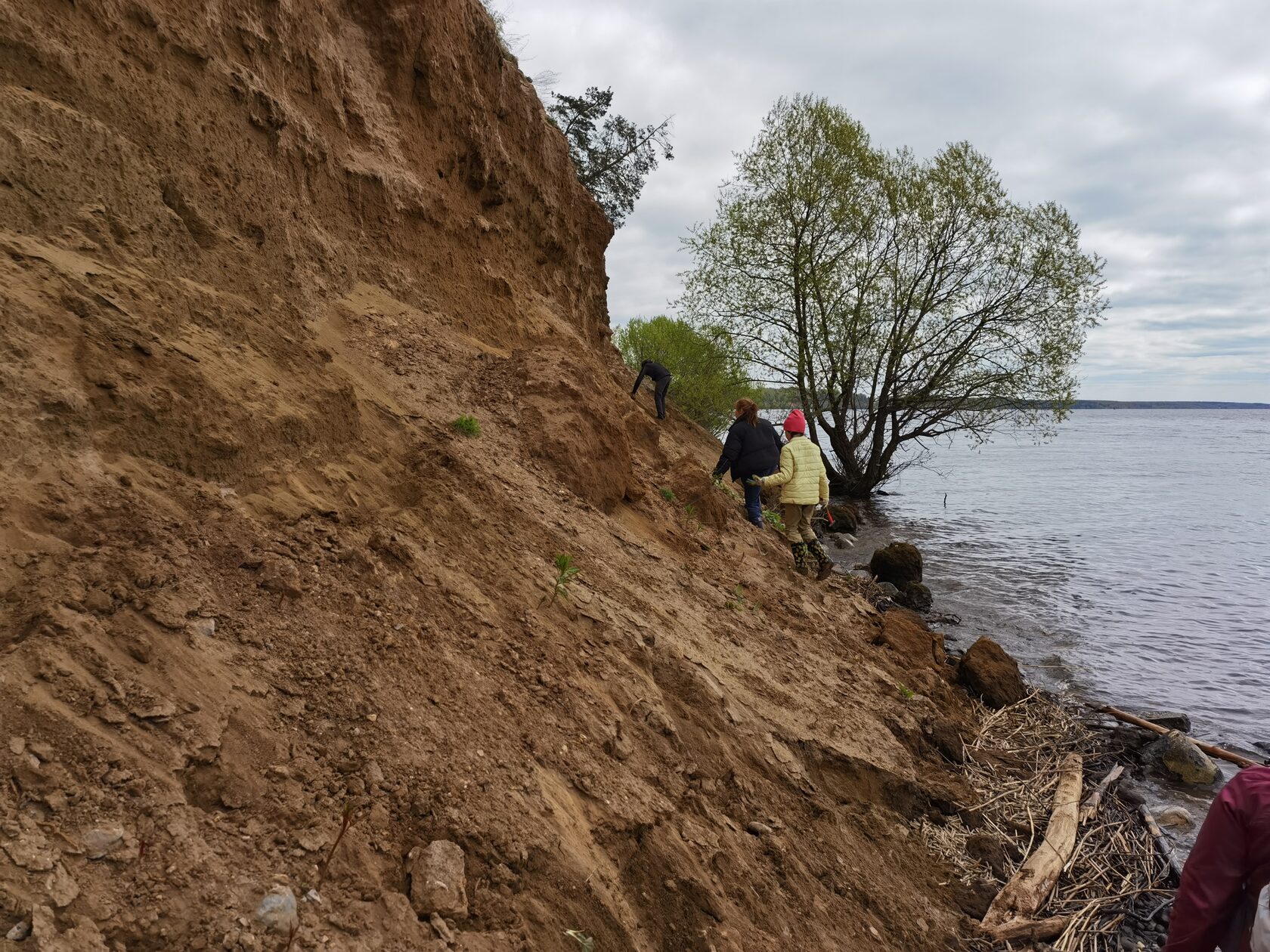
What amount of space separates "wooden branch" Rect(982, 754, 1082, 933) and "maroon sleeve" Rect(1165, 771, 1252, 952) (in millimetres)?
1764

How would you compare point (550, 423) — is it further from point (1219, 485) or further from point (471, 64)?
point (1219, 485)

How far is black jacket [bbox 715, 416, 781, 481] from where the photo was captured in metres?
9.96

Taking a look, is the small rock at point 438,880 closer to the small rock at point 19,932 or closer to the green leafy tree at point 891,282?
the small rock at point 19,932

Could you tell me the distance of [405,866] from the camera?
2.64m

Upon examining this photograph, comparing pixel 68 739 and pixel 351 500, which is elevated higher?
pixel 351 500

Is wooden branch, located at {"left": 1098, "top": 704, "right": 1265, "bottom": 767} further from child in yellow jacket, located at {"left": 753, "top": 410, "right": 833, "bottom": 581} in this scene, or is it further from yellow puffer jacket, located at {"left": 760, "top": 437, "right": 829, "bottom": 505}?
yellow puffer jacket, located at {"left": 760, "top": 437, "right": 829, "bottom": 505}

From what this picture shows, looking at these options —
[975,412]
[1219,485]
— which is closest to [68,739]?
[975,412]

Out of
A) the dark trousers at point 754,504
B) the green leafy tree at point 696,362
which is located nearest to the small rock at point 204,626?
the dark trousers at point 754,504

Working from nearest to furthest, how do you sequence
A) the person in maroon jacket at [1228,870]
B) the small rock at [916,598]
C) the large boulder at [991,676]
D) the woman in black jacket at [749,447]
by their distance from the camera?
the person in maroon jacket at [1228,870] < the large boulder at [991,676] < the woman in black jacket at [749,447] < the small rock at [916,598]

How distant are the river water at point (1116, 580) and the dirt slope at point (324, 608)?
4342 millimetres

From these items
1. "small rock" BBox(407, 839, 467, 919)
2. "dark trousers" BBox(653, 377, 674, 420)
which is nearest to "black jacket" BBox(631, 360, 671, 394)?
"dark trousers" BBox(653, 377, 674, 420)

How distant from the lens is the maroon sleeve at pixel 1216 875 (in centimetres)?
277

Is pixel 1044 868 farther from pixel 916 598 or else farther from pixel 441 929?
pixel 916 598

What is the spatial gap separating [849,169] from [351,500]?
23.2 meters
